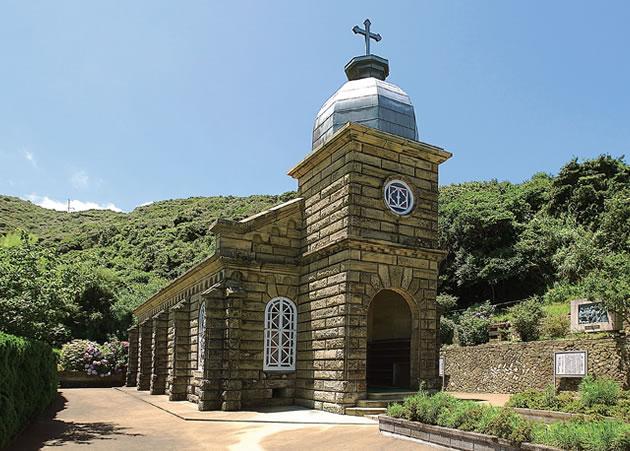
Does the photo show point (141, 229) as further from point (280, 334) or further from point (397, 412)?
point (397, 412)

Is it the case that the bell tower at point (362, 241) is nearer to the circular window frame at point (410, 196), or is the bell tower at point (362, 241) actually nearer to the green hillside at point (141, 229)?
the circular window frame at point (410, 196)

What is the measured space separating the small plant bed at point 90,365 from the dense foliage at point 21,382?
1416cm

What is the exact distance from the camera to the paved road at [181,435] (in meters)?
10.2

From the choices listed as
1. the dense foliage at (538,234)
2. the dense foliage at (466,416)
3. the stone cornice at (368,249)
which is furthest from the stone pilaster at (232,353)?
the dense foliage at (538,234)

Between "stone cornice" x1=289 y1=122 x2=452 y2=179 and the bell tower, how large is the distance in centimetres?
3

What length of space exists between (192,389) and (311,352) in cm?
490

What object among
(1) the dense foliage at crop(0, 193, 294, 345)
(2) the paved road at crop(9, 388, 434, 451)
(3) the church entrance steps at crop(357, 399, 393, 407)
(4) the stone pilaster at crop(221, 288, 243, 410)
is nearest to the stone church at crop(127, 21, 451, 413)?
(4) the stone pilaster at crop(221, 288, 243, 410)

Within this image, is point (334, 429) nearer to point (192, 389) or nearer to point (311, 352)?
point (311, 352)

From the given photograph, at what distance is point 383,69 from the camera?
19062mm

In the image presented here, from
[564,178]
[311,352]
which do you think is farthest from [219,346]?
[564,178]

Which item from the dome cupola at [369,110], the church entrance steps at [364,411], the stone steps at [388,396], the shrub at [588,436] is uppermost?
the dome cupola at [369,110]

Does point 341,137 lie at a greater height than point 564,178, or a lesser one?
lesser

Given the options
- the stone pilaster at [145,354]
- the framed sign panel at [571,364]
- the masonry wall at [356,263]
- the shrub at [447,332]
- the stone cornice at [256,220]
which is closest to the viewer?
the masonry wall at [356,263]

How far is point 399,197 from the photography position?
53.9 ft
